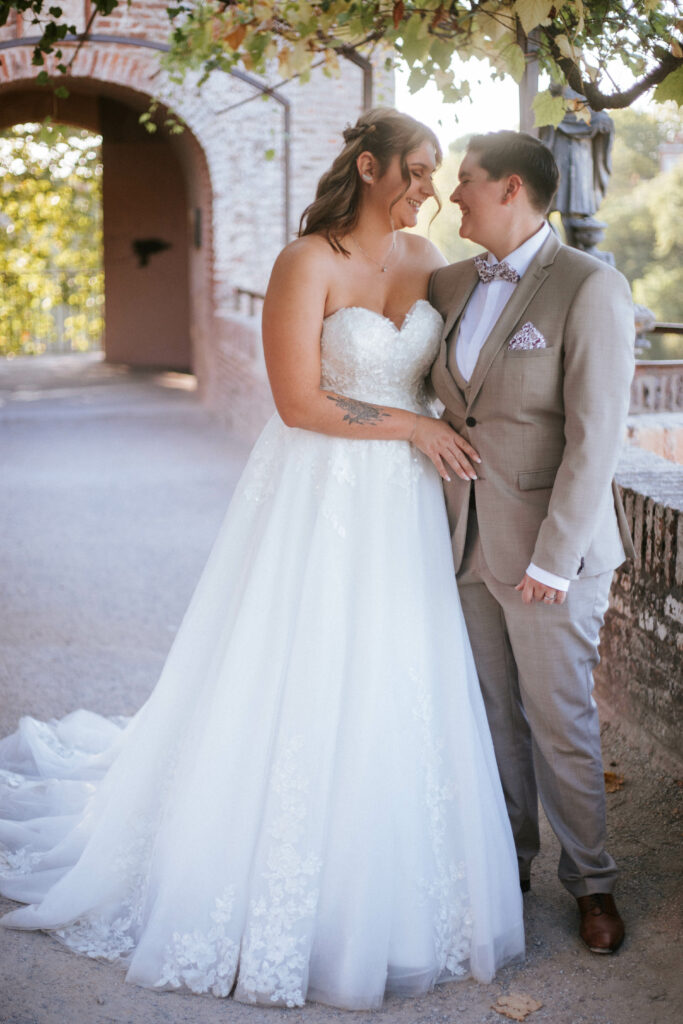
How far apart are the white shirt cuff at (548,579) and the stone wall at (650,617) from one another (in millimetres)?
801

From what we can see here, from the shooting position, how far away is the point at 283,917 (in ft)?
7.96

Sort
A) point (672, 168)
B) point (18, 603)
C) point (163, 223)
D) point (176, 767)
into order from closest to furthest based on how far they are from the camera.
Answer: point (176, 767) < point (18, 603) < point (163, 223) < point (672, 168)

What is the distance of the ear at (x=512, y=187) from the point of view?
2.49 metres

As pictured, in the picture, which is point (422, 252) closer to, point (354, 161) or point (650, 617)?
point (354, 161)

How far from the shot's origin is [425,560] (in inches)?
105

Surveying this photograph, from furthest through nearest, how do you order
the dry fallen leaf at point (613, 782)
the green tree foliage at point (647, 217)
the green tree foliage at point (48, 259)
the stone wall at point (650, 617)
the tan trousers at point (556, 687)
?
the green tree foliage at point (647, 217), the green tree foliage at point (48, 259), the dry fallen leaf at point (613, 782), the stone wall at point (650, 617), the tan trousers at point (556, 687)

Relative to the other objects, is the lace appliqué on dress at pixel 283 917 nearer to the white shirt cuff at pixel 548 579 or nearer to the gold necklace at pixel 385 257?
the white shirt cuff at pixel 548 579

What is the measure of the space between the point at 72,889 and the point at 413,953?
91 centimetres

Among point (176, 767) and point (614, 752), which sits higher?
point (176, 767)

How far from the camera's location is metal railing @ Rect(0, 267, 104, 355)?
2109 centimetres

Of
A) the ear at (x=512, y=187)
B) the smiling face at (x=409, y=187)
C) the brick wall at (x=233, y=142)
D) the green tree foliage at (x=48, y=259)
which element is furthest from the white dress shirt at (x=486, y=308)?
the green tree foliage at (x=48, y=259)

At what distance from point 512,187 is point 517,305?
0.95ft

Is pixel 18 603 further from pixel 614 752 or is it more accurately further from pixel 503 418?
pixel 503 418

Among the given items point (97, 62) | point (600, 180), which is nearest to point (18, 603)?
point (600, 180)
